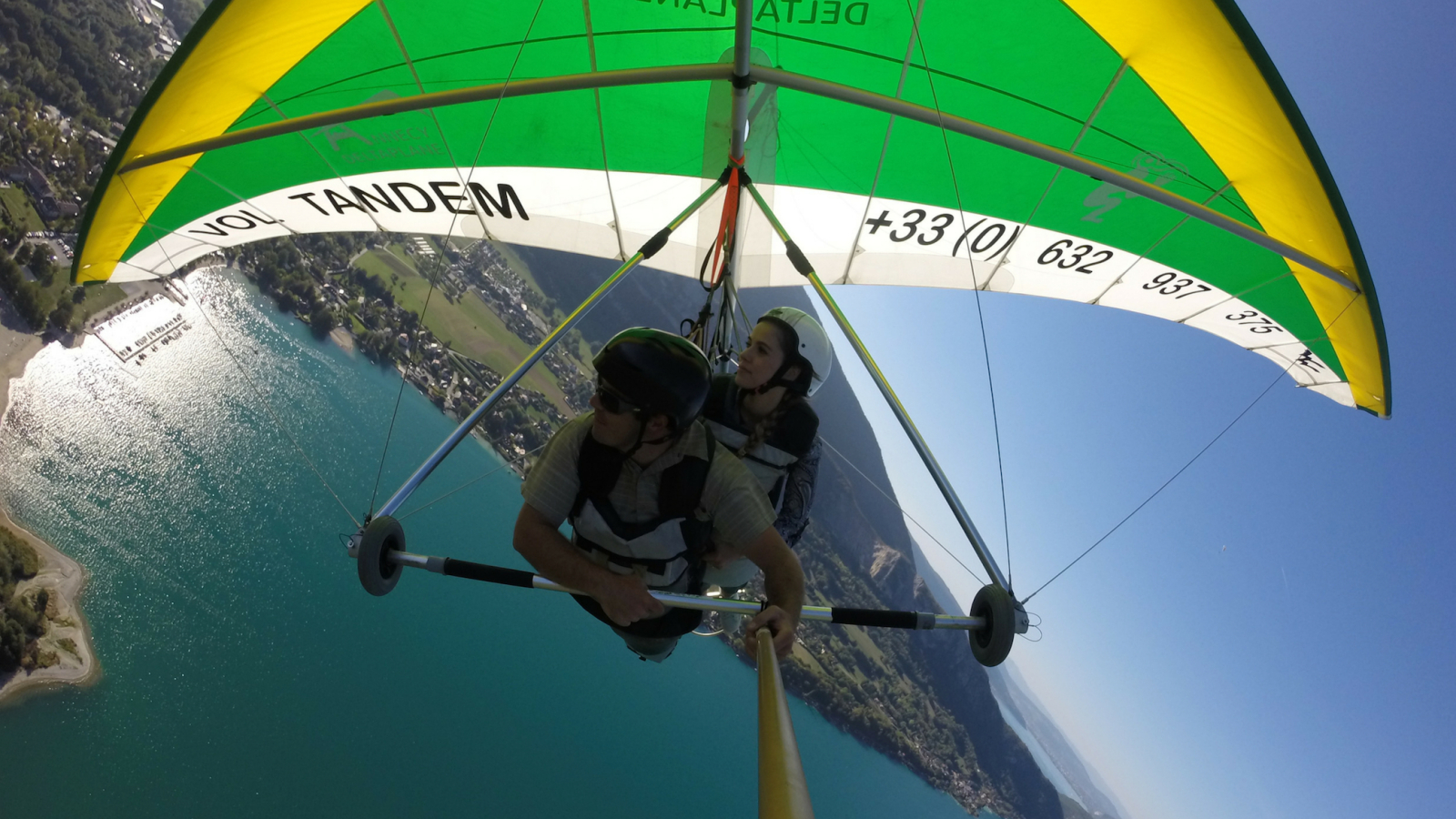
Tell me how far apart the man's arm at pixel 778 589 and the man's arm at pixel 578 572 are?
0.23m

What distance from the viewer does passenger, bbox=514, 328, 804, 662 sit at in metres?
1.33

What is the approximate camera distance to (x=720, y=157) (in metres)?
4.58

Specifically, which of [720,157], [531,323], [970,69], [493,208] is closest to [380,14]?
[493,208]

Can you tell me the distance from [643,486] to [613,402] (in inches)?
8.1

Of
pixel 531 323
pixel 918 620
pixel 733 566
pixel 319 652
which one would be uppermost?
pixel 918 620

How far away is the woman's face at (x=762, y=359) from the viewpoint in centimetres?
223

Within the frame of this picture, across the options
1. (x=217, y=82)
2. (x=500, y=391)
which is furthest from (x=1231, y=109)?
(x=217, y=82)

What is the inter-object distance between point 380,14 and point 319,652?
21346 millimetres

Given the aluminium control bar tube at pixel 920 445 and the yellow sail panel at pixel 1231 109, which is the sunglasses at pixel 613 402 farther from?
the yellow sail panel at pixel 1231 109

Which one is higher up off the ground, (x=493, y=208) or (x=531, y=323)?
(x=493, y=208)

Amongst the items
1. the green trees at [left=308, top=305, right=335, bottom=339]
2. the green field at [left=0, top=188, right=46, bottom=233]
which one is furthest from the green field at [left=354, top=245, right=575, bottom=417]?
the green field at [left=0, top=188, right=46, bottom=233]

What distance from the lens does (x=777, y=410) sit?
7.33ft

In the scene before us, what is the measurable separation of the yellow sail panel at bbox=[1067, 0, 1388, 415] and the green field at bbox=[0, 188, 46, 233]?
30.6 m

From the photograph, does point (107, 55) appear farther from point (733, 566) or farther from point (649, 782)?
point (733, 566)
